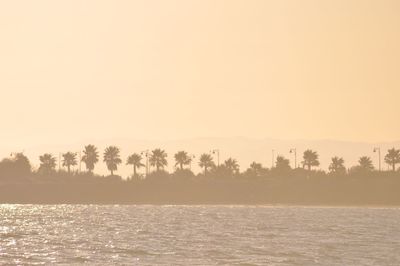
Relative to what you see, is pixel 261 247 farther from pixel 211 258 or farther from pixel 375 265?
pixel 375 265

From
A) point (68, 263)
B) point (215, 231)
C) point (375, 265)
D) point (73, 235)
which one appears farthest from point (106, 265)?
point (215, 231)

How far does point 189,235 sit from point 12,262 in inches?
1896

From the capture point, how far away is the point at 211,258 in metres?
91.6

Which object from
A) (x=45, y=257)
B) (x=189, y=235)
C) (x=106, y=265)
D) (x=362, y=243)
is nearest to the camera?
(x=106, y=265)

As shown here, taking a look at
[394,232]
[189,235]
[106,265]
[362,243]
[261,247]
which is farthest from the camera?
[394,232]

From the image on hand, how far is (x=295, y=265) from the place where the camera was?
85.9m

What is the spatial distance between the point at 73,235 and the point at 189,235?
14591 millimetres

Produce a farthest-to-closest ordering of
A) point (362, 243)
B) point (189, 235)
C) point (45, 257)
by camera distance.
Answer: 1. point (189, 235)
2. point (362, 243)
3. point (45, 257)

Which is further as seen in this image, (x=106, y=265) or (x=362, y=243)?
(x=362, y=243)

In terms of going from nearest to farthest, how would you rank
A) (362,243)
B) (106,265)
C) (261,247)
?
(106,265)
(261,247)
(362,243)

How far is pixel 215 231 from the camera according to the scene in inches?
5679

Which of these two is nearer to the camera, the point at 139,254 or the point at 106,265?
the point at 106,265

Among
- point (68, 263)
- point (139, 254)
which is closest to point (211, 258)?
point (139, 254)

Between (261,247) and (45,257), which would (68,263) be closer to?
(45,257)
